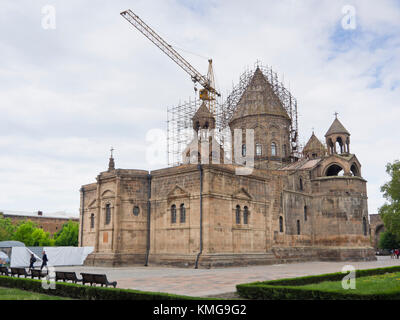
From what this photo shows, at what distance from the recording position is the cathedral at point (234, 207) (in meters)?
30.9

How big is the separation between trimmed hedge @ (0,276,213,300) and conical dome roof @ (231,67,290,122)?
35632 millimetres

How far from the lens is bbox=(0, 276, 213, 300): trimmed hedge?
11.7 m

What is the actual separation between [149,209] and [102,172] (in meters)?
5.28

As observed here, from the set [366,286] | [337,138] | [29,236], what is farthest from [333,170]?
[29,236]

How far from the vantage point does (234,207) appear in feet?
106

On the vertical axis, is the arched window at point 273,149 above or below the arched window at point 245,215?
above

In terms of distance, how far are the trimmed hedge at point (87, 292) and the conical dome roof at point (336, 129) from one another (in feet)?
120

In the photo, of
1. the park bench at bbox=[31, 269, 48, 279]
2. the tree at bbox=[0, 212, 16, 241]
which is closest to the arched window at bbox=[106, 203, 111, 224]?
the park bench at bbox=[31, 269, 48, 279]

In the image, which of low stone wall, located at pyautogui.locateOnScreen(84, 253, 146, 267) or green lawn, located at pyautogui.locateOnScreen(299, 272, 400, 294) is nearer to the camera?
green lawn, located at pyautogui.locateOnScreen(299, 272, 400, 294)

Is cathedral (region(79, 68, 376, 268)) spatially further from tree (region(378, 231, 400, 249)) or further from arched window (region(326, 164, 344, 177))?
tree (region(378, 231, 400, 249))

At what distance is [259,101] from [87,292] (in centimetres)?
3819

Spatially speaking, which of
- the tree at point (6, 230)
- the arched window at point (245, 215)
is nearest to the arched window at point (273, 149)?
the arched window at point (245, 215)

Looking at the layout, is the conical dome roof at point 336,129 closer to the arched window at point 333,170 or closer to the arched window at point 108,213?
the arched window at point 333,170

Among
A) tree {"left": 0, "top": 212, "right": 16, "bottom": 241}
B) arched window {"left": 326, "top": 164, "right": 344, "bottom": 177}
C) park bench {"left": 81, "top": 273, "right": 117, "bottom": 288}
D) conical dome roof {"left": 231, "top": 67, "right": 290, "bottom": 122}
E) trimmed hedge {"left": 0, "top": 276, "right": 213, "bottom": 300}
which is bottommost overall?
trimmed hedge {"left": 0, "top": 276, "right": 213, "bottom": 300}
